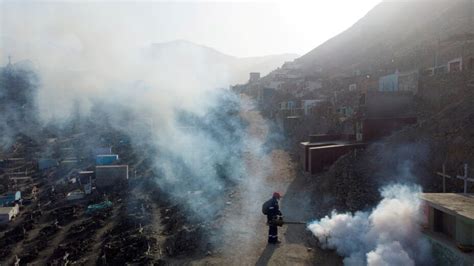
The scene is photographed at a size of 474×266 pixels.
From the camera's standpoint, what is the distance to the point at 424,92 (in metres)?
18.1

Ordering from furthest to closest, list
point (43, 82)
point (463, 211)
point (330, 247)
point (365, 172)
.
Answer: point (43, 82) → point (365, 172) → point (330, 247) → point (463, 211)

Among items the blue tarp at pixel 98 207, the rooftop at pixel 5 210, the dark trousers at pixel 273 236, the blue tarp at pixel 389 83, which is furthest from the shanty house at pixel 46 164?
the blue tarp at pixel 389 83

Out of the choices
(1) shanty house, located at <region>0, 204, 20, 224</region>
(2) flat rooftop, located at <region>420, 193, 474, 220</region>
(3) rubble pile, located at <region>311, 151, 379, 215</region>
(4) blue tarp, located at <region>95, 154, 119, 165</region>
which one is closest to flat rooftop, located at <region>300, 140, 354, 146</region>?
(3) rubble pile, located at <region>311, 151, 379, 215</region>

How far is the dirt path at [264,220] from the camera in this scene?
9.04m

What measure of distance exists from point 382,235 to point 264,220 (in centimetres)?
454

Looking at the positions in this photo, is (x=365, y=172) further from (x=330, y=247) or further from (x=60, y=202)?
(x=60, y=202)

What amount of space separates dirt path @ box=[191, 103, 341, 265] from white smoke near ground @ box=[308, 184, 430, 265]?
1.34 feet

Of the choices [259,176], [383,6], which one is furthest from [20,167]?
[383,6]

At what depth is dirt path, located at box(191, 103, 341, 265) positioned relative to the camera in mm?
9039

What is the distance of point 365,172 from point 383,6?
61.7 m

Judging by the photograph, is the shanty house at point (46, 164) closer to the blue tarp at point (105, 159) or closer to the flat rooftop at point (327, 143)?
the blue tarp at point (105, 159)

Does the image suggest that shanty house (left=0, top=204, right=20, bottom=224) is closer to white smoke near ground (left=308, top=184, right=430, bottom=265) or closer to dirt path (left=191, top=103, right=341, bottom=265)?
dirt path (left=191, top=103, right=341, bottom=265)

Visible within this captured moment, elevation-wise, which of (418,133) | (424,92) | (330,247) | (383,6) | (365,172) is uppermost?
(383,6)

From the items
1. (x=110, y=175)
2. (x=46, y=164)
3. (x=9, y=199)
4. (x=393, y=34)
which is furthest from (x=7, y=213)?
(x=393, y=34)
